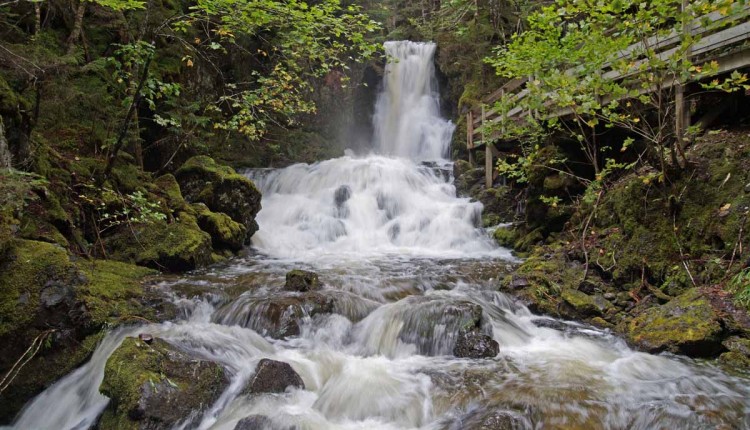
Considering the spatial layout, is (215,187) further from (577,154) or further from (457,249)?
(577,154)

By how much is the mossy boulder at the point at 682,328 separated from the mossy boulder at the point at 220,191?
27.8 feet

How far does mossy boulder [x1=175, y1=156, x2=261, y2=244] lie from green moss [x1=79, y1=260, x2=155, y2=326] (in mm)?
3803

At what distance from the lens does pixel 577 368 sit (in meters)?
4.71

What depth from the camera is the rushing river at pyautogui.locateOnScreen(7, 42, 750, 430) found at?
385cm

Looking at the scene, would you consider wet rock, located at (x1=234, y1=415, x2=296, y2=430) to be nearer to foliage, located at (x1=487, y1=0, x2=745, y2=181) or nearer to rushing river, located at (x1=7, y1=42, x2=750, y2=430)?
rushing river, located at (x1=7, y1=42, x2=750, y2=430)

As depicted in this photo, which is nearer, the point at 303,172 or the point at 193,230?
the point at 193,230

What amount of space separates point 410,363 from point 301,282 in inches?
102

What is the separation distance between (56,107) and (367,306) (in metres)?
6.20

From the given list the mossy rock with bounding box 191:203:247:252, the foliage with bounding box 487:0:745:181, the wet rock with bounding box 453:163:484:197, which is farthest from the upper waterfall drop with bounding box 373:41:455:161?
the foliage with bounding box 487:0:745:181

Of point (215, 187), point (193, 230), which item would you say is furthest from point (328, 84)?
point (193, 230)

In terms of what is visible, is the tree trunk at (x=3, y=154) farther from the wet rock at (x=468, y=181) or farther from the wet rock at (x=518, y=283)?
the wet rock at (x=468, y=181)

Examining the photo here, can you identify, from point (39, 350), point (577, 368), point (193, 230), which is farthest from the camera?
point (193, 230)

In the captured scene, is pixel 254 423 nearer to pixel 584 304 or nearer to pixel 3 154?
pixel 3 154

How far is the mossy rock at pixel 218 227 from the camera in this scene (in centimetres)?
959
